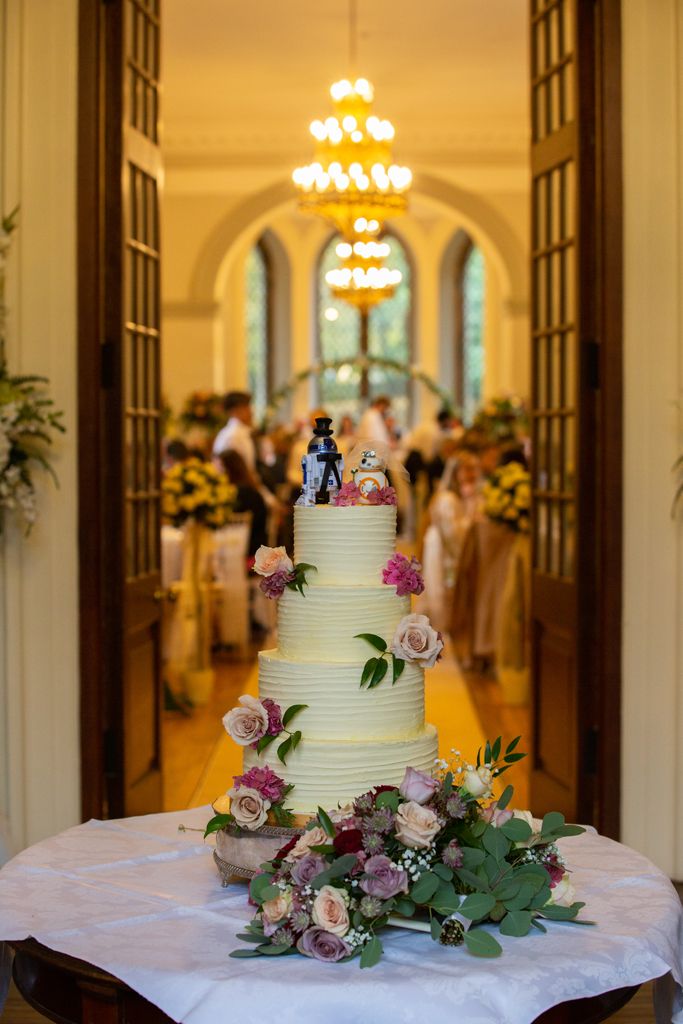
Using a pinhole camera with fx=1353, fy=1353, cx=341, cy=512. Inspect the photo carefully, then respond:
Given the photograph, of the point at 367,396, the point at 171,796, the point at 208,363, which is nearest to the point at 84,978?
the point at 171,796

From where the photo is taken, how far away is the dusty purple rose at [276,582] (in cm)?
262

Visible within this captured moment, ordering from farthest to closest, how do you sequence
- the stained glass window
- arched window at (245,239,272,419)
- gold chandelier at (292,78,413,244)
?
1. arched window at (245,239,272,419)
2. the stained glass window
3. gold chandelier at (292,78,413,244)

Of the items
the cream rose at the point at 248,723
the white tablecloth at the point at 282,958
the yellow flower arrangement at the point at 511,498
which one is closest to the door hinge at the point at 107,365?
the white tablecloth at the point at 282,958

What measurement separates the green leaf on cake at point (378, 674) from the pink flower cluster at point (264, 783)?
247 millimetres

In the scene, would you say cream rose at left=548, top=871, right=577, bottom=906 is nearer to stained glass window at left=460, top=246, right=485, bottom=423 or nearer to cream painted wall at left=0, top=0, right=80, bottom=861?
cream painted wall at left=0, top=0, right=80, bottom=861

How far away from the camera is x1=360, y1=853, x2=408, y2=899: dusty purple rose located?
7.19ft

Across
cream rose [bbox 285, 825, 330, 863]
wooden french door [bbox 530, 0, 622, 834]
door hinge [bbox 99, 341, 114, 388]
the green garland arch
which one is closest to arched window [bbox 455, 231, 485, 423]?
the green garland arch

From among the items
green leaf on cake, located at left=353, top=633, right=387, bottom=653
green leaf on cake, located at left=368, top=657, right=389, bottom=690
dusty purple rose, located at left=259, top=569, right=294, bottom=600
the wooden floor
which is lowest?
the wooden floor

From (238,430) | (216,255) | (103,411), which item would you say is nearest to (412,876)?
(103,411)

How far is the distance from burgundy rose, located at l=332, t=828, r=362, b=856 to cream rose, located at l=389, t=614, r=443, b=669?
40 cm

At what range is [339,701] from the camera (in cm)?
256

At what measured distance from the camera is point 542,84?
18.4ft

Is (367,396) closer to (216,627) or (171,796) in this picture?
(216,627)

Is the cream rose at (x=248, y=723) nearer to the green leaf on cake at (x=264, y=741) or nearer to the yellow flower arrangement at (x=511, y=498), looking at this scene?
the green leaf on cake at (x=264, y=741)
